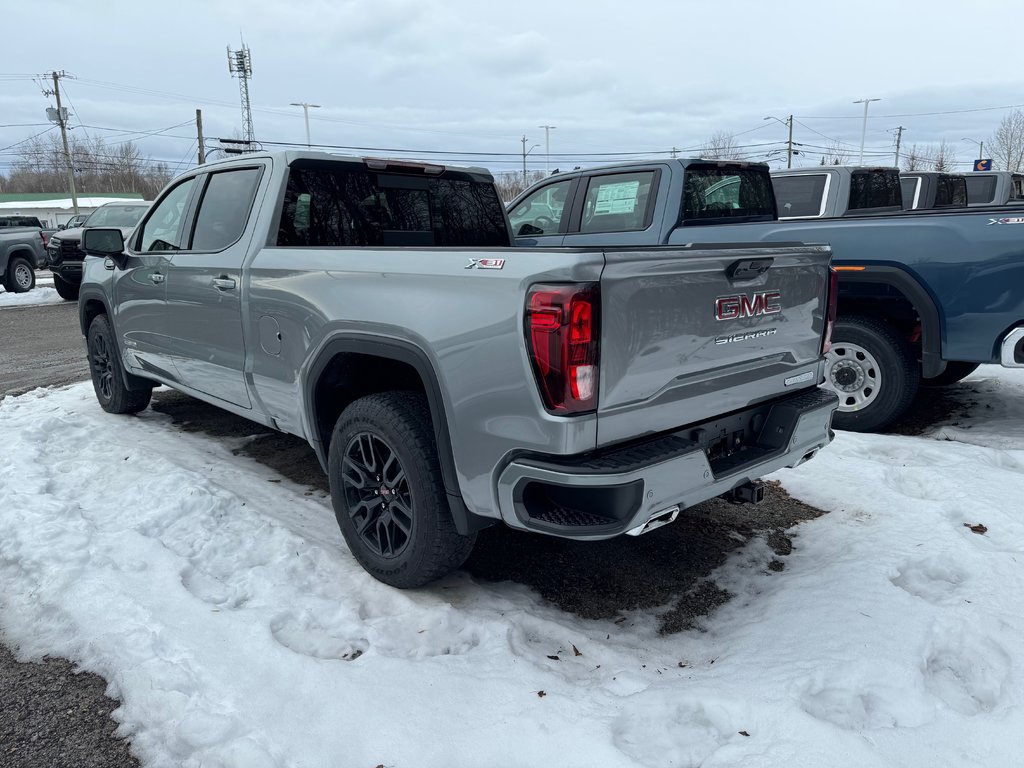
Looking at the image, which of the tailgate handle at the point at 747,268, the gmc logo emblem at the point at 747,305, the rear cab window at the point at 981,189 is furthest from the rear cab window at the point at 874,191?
the rear cab window at the point at 981,189

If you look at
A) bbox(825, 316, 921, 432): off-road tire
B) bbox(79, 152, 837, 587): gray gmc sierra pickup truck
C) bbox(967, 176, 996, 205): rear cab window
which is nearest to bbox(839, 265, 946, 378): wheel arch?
bbox(825, 316, 921, 432): off-road tire

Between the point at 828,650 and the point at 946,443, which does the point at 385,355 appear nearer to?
the point at 828,650

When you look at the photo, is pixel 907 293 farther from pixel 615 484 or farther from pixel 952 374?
pixel 615 484

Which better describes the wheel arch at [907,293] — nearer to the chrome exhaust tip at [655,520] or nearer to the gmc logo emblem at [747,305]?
→ the gmc logo emblem at [747,305]

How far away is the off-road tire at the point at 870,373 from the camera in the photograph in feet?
17.2

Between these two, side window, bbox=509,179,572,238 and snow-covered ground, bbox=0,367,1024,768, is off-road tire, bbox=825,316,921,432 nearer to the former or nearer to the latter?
snow-covered ground, bbox=0,367,1024,768

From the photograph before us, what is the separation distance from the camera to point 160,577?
3.24 meters

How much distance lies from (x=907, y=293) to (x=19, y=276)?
55.7ft

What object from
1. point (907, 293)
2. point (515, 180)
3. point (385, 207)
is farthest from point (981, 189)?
point (515, 180)

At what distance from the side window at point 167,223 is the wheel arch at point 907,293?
4.51m

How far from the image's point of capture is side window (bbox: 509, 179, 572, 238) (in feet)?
22.7

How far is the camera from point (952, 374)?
6.38m

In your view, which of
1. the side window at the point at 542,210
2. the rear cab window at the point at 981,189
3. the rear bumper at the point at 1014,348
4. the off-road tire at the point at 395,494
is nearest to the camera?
the off-road tire at the point at 395,494

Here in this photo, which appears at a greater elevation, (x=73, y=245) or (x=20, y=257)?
(x=73, y=245)
